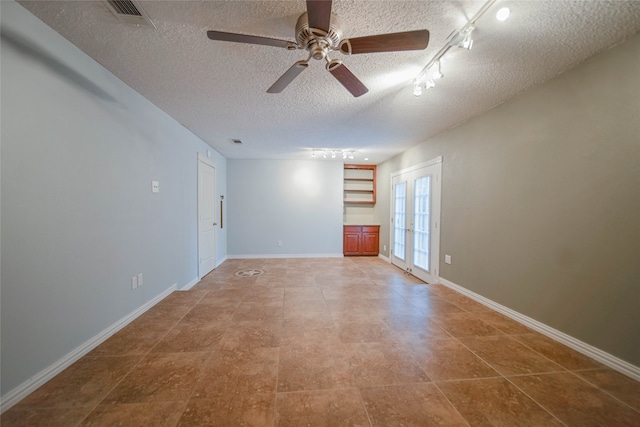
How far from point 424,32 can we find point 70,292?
3.00 metres

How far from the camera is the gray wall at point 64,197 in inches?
52.7

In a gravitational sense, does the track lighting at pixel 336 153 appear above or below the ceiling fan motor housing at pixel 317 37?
above

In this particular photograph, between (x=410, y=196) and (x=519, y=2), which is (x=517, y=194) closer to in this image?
(x=519, y=2)

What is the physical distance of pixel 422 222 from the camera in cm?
412

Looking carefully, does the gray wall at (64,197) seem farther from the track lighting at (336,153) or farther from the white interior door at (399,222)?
the white interior door at (399,222)

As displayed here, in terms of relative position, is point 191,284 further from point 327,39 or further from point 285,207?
point 327,39

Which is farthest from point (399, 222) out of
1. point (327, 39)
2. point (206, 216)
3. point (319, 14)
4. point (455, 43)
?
point (319, 14)

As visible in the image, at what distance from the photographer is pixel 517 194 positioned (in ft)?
7.89

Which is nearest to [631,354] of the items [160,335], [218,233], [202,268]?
[160,335]

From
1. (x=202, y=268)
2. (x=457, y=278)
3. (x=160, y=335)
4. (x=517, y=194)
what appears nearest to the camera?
(x=160, y=335)

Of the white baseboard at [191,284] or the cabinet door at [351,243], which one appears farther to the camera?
the cabinet door at [351,243]

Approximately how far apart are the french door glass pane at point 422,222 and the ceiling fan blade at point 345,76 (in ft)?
8.89

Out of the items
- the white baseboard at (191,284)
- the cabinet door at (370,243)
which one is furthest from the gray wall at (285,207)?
the white baseboard at (191,284)

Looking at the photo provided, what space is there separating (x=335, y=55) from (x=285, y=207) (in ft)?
13.7
